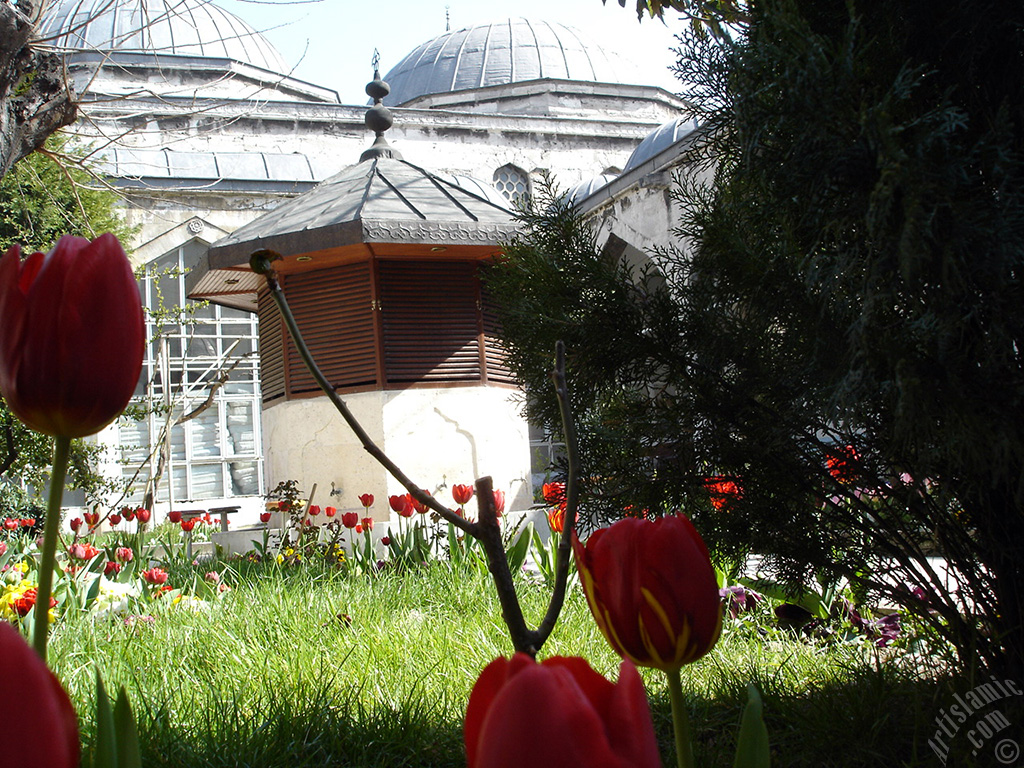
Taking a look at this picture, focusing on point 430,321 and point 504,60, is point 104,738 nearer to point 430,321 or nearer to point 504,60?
point 430,321

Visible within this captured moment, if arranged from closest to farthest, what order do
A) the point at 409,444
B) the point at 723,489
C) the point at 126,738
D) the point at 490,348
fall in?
1. the point at 126,738
2. the point at 723,489
3. the point at 409,444
4. the point at 490,348

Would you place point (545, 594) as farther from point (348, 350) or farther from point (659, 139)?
point (659, 139)

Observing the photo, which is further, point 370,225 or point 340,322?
point 340,322

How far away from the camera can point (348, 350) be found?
7.17m

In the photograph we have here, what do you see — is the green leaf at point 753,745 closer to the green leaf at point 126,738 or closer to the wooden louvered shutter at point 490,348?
the green leaf at point 126,738

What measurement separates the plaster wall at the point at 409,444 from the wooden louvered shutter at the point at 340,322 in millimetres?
225

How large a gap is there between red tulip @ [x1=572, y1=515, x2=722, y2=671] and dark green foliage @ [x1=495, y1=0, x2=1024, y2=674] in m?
0.61

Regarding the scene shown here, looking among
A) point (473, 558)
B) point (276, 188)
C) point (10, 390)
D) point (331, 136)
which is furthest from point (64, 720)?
point (331, 136)

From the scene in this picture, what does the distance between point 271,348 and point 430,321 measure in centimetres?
163

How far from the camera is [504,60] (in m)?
32.0

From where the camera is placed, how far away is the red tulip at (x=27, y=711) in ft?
1.34

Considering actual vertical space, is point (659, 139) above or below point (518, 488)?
above

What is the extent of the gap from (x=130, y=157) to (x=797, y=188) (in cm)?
2094

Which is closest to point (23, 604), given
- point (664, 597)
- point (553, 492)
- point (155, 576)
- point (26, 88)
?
point (155, 576)
